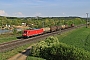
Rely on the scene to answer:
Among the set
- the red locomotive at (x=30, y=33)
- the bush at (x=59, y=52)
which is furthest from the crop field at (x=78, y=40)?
the bush at (x=59, y=52)

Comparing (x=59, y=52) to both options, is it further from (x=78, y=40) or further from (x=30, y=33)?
(x=30, y=33)

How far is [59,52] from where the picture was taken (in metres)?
25.9

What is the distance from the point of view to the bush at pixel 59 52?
2347 centimetres

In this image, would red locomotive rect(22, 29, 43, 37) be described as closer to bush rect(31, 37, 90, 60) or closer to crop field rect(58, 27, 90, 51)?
crop field rect(58, 27, 90, 51)

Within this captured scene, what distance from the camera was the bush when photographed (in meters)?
23.5

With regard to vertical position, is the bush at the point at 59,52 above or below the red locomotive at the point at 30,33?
above

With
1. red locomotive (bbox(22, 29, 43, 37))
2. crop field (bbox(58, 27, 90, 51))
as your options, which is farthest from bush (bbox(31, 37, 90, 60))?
red locomotive (bbox(22, 29, 43, 37))

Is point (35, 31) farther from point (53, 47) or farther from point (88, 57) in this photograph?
point (88, 57)

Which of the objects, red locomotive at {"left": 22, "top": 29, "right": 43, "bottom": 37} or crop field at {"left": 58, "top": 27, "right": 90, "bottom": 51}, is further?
red locomotive at {"left": 22, "top": 29, "right": 43, "bottom": 37}

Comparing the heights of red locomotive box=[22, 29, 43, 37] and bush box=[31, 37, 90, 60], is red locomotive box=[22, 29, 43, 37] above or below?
below

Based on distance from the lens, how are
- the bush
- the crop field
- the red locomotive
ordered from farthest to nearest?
the red locomotive
the crop field
the bush

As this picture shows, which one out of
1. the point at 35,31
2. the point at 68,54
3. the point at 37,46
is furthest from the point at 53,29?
the point at 68,54

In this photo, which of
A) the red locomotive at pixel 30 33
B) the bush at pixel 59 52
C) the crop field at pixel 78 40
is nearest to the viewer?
the bush at pixel 59 52

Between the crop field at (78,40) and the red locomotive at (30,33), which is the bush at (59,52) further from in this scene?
the red locomotive at (30,33)
